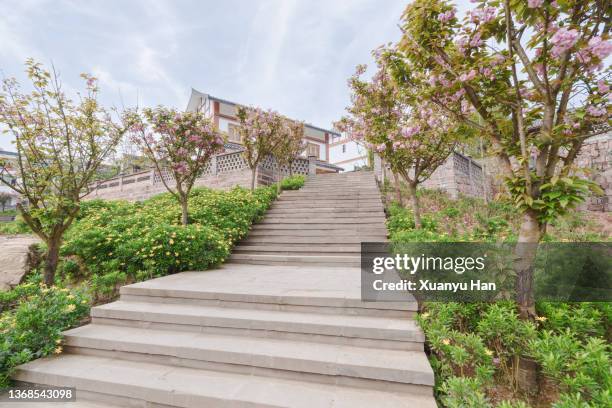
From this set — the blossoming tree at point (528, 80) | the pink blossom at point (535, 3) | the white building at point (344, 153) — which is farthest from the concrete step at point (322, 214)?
the white building at point (344, 153)

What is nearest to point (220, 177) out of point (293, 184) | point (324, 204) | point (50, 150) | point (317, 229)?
point (293, 184)

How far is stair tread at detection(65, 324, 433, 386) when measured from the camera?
199cm

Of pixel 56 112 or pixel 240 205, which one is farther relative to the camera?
pixel 240 205

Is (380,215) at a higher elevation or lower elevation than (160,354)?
higher

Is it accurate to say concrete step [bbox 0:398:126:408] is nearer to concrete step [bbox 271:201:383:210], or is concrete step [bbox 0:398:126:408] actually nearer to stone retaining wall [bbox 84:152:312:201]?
concrete step [bbox 271:201:383:210]

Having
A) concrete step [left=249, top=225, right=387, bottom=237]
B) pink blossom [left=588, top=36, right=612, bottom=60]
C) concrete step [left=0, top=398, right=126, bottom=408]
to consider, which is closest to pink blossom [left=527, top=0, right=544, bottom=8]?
pink blossom [left=588, top=36, right=612, bottom=60]

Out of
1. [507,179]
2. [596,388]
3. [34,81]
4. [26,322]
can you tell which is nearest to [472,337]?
[596,388]

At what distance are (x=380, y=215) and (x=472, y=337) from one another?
527cm

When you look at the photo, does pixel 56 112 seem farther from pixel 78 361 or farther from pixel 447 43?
pixel 447 43

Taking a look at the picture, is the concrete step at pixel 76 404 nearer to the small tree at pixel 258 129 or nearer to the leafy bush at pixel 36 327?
the leafy bush at pixel 36 327

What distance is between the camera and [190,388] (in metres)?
2.00

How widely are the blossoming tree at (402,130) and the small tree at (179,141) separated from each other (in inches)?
148

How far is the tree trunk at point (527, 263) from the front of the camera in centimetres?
217

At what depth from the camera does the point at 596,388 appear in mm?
1522
